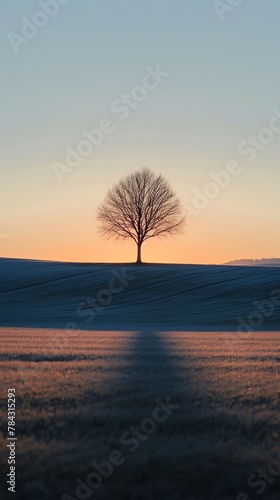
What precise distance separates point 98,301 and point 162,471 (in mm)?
49141

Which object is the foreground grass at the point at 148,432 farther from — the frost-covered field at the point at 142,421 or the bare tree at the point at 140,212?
the bare tree at the point at 140,212

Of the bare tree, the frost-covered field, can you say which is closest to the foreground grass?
the frost-covered field

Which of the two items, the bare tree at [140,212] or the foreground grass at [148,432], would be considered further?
the bare tree at [140,212]

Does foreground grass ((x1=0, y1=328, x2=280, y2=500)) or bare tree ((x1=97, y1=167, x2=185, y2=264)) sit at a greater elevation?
bare tree ((x1=97, y1=167, x2=185, y2=264))

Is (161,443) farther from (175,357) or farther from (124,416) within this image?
(175,357)

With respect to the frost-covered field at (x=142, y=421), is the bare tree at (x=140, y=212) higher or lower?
higher

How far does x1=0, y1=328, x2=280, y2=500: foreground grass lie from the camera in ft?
18.8

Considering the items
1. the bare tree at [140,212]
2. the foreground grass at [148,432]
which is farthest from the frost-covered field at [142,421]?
the bare tree at [140,212]

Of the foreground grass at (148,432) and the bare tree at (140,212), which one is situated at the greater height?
the bare tree at (140,212)

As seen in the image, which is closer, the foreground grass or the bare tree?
the foreground grass

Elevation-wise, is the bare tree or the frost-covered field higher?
the bare tree

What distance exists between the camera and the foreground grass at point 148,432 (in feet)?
18.8

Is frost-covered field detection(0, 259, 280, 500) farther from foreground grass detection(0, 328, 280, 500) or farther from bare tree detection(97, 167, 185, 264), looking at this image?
bare tree detection(97, 167, 185, 264)

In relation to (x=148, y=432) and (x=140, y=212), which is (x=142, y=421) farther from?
(x=140, y=212)
